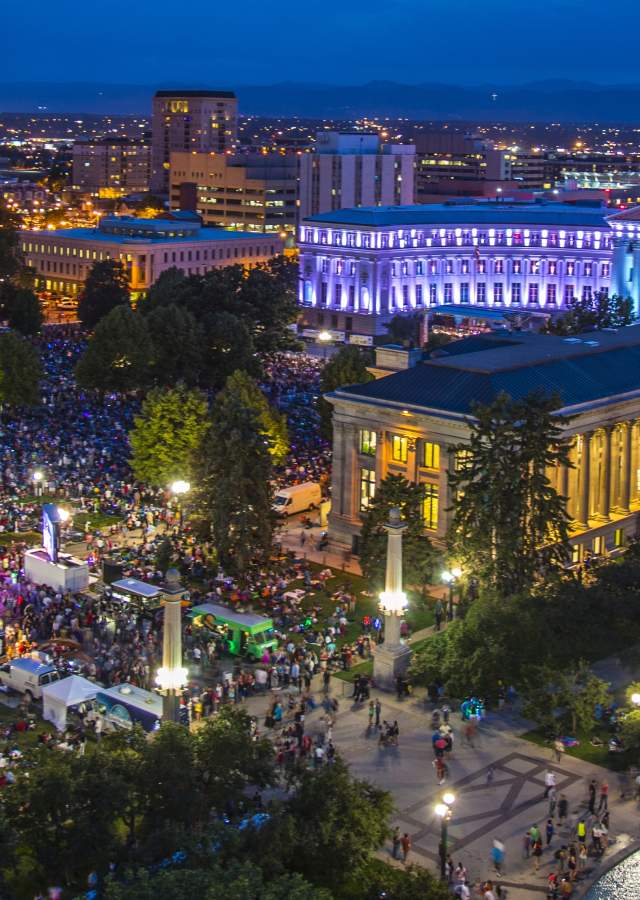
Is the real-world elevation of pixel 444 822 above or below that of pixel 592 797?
above

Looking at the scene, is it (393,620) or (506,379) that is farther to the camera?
(506,379)

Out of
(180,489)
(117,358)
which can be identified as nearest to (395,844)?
(180,489)

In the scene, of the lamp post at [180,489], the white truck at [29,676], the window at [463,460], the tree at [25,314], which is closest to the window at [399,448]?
the window at [463,460]

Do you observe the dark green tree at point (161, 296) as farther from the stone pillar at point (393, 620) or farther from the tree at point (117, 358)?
the stone pillar at point (393, 620)

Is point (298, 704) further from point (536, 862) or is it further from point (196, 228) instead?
point (196, 228)

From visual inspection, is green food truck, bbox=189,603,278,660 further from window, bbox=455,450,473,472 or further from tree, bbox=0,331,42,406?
tree, bbox=0,331,42,406

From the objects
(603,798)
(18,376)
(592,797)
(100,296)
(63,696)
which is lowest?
(592,797)

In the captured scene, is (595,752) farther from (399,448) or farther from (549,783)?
→ (399,448)
